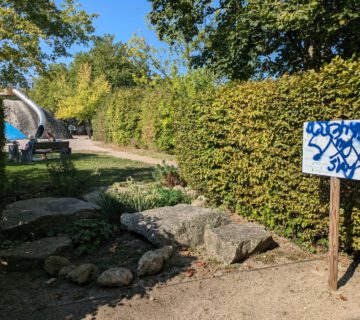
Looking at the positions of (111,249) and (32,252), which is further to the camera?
(111,249)

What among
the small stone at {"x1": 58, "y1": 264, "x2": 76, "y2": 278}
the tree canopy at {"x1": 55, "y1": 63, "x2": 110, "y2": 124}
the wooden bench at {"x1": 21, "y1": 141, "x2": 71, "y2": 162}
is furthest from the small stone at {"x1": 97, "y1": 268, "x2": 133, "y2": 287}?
the tree canopy at {"x1": 55, "y1": 63, "x2": 110, "y2": 124}

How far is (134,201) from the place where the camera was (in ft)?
19.7

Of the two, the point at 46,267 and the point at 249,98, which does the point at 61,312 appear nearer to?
the point at 46,267

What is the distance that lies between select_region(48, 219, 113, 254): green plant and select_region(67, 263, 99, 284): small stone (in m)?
0.81

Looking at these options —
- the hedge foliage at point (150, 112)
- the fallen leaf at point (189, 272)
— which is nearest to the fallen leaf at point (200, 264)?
the fallen leaf at point (189, 272)

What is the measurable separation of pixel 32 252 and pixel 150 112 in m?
15.5

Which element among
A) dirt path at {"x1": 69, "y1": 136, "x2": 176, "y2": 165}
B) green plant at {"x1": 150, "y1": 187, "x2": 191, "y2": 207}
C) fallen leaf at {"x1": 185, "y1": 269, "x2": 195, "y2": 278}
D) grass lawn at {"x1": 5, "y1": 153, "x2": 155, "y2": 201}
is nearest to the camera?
fallen leaf at {"x1": 185, "y1": 269, "x2": 195, "y2": 278}

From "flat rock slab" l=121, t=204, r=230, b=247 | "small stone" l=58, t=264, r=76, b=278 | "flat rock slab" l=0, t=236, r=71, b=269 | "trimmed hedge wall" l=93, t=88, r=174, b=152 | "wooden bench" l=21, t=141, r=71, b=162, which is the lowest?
"small stone" l=58, t=264, r=76, b=278

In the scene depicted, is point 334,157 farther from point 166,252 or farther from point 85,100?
point 85,100

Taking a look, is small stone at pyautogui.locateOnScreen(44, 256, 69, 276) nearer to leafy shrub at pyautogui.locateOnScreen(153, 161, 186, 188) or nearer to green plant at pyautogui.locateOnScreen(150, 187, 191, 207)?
green plant at pyautogui.locateOnScreen(150, 187, 191, 207)

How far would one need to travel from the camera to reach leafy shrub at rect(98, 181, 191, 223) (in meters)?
5.65

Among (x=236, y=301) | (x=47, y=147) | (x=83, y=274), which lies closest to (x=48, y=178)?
(x=47, y=147)

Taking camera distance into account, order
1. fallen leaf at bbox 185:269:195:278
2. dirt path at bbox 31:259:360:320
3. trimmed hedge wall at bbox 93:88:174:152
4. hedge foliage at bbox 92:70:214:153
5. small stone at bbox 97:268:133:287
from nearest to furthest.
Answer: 1. dirt path at bbox 31:259:360:320
2. small stone at bbox 97:268:133:287
3. fallen leaf at bbox 185:269:195:278
4. hedge foliage at bbox 92:70:214:153
5. trimmed hedge wall at bbox 93:88:174:152

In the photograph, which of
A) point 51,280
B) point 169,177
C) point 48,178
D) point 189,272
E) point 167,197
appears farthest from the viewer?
point 48,178
